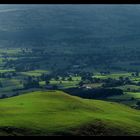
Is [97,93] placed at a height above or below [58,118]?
below

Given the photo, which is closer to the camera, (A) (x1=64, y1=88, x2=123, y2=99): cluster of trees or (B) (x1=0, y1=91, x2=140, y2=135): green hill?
(B) (x1=0, y1=91, x2=140, y2=135): green hill

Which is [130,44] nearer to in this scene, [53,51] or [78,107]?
[53,51]

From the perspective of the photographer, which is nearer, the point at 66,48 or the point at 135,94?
the point at 135,94

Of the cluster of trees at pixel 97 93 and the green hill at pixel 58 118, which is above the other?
the green hill at pixel 58 118

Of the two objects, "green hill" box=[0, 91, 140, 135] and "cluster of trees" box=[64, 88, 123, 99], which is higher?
"green hill" box=[0, 91, 140, 135]

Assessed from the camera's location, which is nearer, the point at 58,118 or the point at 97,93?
the point at 58,118

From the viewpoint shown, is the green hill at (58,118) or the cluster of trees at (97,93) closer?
the green hill at (58,118)
